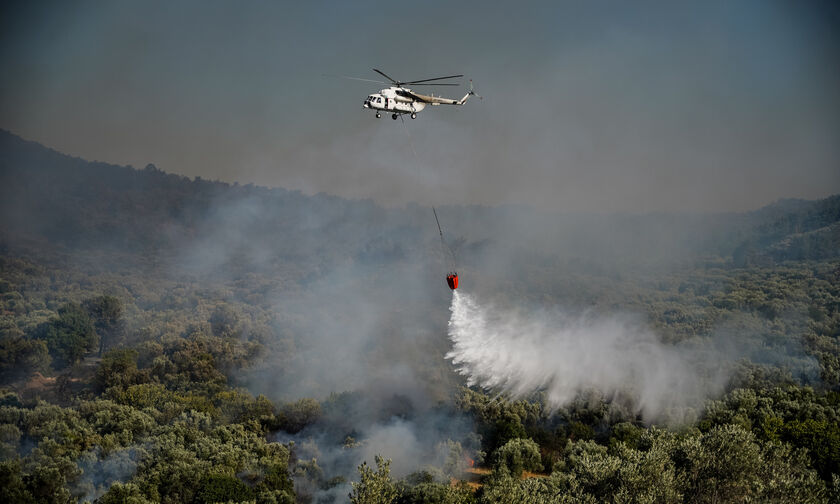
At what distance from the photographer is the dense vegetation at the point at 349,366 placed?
34000mm

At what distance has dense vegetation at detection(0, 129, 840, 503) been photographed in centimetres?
3400

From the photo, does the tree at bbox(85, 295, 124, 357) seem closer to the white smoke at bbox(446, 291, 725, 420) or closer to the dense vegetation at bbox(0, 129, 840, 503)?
the dense vegetation at bbox(0, 129, 840, 503)

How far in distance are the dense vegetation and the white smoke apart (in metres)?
2.97

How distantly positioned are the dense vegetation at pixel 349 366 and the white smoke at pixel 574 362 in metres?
2.97

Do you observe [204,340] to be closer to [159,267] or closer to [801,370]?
[159,267]

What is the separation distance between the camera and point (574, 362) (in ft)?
227

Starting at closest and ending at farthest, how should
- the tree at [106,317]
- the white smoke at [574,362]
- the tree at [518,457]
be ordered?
the tree at [518,457] → the white smoke at [574,362] → the tree at [106,317]

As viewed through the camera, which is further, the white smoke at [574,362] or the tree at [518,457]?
the white smoke at [574,362]

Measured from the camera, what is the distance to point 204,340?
3177 inches

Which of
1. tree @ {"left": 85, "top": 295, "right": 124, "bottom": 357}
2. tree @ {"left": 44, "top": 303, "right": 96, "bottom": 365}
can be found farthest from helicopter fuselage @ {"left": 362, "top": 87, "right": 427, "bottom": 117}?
tree @ {"left": 85, "top": 295, "right": 124, "bottom": 357}

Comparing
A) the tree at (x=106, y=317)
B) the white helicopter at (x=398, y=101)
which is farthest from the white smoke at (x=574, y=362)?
the tree at (x=106, y=317)

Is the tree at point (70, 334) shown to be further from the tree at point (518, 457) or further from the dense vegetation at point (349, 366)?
the tree at point (518, 457)

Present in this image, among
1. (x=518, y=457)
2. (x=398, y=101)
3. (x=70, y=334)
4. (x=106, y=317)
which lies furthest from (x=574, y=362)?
(x=106, y=317)

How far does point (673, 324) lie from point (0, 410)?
10082 centimetres
